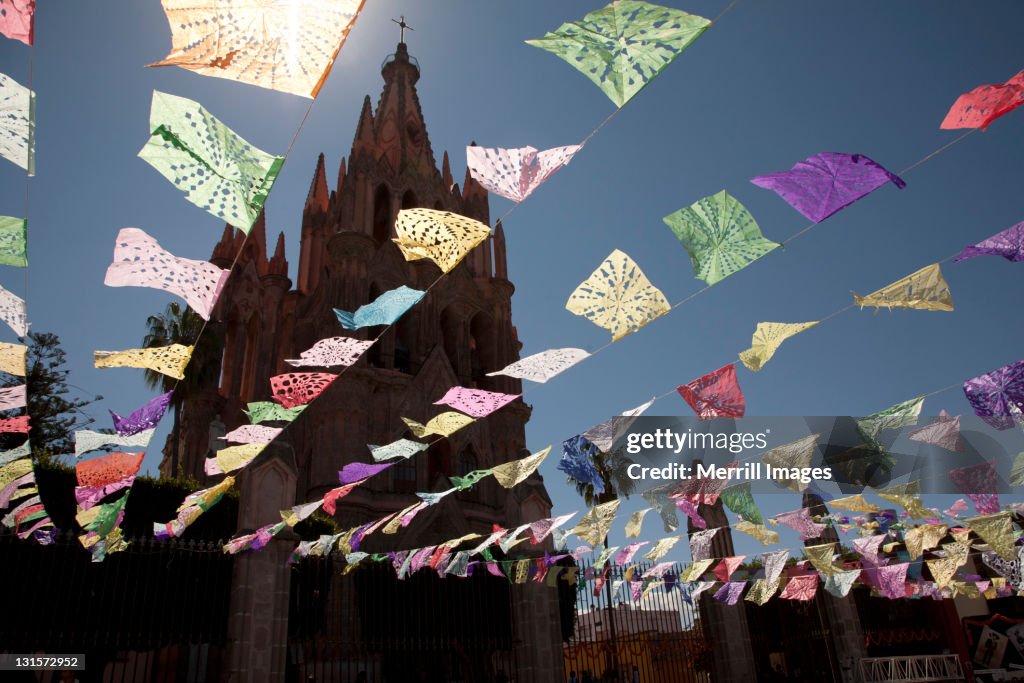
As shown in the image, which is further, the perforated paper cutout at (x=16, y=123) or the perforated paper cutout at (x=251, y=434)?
the perforated paper cutout at (x=251, y=434)

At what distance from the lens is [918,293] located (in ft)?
20.5

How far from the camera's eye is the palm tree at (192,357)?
28562 mm

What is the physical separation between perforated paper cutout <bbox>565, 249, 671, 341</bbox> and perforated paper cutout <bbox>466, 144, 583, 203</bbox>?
171cm

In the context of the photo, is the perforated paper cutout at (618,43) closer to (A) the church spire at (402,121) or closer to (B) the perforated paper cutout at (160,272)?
(B) the perforated paper cutout at (160,272)

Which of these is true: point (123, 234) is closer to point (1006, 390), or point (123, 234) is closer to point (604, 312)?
point (604, 312)

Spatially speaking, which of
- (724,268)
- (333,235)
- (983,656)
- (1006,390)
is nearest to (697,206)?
(724,268)

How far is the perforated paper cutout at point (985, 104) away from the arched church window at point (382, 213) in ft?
100

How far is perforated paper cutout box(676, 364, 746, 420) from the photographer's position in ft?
28.6

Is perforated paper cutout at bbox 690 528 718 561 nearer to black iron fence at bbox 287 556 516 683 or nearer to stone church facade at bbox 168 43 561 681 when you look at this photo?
black iron fence at bbox 287 556 516 683

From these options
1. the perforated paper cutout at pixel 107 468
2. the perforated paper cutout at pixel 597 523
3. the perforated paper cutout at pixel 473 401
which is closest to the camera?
the perforated paper cutout at pixel 473 401

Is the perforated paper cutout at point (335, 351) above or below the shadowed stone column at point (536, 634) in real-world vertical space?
above

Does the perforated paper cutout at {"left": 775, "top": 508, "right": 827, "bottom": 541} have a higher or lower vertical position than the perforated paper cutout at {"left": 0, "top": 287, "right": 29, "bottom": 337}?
lower

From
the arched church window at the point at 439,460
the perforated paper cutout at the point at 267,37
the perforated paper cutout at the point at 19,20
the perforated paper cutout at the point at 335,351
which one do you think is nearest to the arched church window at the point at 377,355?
the arched church window at the point at 439,460

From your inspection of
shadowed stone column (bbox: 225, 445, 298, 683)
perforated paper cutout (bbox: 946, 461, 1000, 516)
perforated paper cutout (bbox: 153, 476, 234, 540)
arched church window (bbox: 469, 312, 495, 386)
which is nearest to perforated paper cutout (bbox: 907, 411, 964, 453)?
perforated paper cutout (bbox: 946, 461, 1000, 516)
